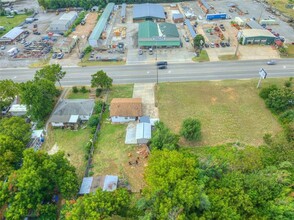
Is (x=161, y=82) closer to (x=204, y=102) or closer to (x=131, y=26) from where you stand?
(x=204, y=102)

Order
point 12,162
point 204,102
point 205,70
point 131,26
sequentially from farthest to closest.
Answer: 1. point 131,26
2. point 205,70
3. point 204,102
4. point 12,162

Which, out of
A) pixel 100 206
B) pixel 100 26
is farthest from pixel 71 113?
pixel 100 26

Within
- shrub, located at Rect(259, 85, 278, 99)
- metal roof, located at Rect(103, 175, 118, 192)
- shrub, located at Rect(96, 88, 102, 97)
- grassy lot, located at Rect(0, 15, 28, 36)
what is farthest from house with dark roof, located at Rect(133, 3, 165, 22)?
Answer: metal roof, located at Rect(103, 175, 118, 192)

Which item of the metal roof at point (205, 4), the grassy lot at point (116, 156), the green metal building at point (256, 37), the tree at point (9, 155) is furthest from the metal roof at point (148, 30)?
the tree at point (9, 155)

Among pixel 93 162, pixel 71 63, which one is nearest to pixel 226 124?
pixel 93 162

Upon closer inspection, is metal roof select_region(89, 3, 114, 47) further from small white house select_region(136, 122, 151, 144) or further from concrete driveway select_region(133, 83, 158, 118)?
small white house select_region(136, 122, 151, 144)
